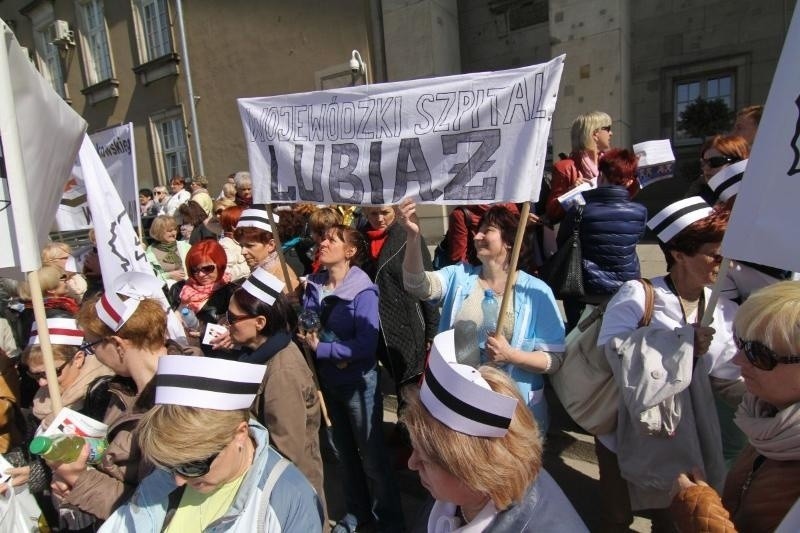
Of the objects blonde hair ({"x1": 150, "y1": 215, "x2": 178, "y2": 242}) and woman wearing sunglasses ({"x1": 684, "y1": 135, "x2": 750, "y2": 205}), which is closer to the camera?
woman wearing sunglasses ({"x1": 684, "y1": 135, "x2": 750, "y2": 205})

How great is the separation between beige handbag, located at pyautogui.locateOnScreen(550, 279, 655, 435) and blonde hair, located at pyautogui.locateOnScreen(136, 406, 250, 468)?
1385mm

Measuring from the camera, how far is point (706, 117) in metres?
9.41

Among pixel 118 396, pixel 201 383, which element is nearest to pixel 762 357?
pixel 201 383

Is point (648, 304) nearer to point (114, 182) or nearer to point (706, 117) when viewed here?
point (114, 182)

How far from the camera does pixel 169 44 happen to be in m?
14.9

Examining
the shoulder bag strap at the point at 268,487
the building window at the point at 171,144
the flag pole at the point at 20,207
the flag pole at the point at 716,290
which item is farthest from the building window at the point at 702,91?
the building window at the point at 171,144

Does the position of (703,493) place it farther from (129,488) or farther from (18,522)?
(18,522)

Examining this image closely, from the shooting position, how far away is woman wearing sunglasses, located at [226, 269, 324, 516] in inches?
88.6

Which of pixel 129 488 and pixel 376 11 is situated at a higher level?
pixel 376 11

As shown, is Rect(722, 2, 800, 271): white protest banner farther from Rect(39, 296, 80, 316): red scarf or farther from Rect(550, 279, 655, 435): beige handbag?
Rect(39, 296, 80, 316): red scarf

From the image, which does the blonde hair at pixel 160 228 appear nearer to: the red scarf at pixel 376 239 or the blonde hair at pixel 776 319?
the red scarf at pixel 376 239

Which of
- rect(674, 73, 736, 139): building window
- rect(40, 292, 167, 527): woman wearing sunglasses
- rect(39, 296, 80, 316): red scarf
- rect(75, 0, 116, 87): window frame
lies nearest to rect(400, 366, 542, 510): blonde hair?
rect(40, 292, 167, 527): woman wearing sunglasses

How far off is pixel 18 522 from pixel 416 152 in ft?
7.36

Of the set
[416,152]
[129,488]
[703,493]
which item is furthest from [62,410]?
[703,493]
